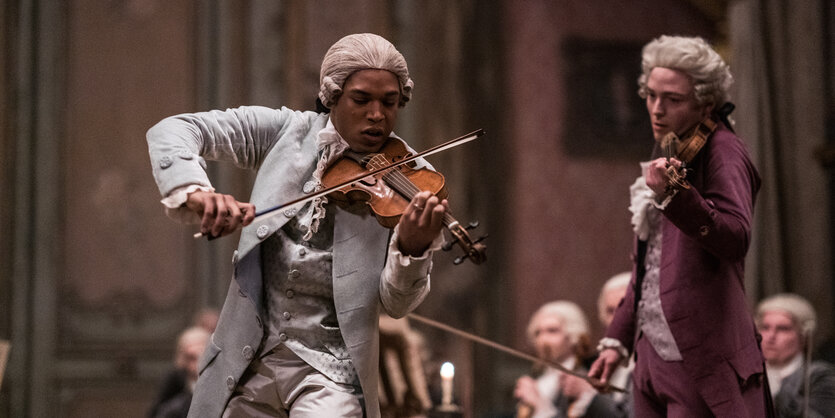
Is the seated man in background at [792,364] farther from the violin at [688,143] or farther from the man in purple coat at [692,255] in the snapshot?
the violin at [688,143]

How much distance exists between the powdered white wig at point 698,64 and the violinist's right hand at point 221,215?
4.44ft

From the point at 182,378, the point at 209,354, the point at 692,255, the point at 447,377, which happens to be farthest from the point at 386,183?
the point at 182,378

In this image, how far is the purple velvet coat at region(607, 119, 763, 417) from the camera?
2.81m

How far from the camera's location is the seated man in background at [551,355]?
5.05 meters

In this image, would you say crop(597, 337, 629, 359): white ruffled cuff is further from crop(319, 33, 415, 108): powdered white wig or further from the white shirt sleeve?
crop(319, 33, 415, 108): powdered white wig

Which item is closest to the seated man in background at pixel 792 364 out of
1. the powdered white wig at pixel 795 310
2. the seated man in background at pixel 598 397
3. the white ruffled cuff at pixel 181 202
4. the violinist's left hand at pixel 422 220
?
the powdered white wig at pixel 795 310

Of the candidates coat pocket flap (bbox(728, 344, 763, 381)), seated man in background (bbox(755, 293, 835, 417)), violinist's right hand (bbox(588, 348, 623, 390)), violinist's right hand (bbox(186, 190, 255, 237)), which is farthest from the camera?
seated man in background (bbox(755, 293, 835, 417))

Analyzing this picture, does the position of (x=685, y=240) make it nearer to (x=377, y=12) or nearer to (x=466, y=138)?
(x=466, y=138)

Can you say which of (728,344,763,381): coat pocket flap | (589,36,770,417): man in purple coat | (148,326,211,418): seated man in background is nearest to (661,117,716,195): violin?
(589,36,770,417): man in purple coat

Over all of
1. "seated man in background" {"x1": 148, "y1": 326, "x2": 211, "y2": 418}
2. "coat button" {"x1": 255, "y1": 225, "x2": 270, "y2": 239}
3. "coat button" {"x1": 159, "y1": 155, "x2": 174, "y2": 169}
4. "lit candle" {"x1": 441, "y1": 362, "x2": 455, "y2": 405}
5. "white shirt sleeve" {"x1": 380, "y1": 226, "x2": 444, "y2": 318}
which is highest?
"coat button" {"x1": 159, "y1": 155, "x2": 174, "y2": 169}

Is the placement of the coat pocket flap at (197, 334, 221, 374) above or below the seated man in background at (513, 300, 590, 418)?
above

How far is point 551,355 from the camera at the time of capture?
5.36m

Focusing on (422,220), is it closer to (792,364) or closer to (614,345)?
(614,345)

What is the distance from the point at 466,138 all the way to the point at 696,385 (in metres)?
0.88
